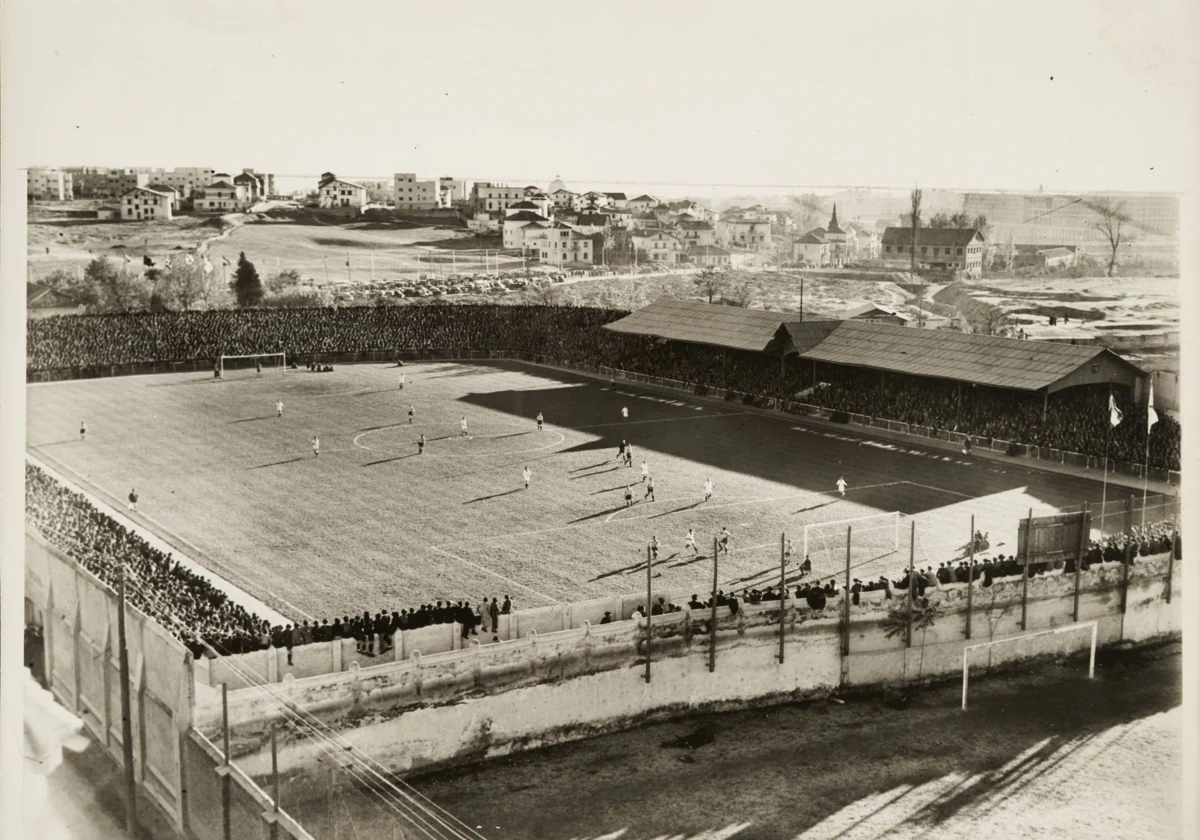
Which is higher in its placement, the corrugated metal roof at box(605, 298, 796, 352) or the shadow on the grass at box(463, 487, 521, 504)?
the corrugated metal roof at box(605, 298, 796, 352)

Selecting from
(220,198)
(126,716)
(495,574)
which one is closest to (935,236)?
(220,198)

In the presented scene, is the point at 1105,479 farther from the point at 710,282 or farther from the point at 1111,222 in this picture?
the point at 710,282

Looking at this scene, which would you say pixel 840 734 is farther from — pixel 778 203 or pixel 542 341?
pixel 778 203

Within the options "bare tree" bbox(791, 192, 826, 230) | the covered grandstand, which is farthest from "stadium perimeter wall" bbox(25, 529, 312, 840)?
"bare tree" bbox(791, 192, 826, 230)

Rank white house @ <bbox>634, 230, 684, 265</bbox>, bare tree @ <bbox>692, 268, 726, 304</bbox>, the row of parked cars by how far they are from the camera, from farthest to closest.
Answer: bare tree @ <bbox>692, 268, 726, 304</bbox> → white house @ <bbox>634, 230, 684, 265</bbox> → the row of parked cars

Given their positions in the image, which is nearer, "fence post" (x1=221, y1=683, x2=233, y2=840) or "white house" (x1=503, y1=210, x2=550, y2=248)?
"fence post" (x1=221, y1=683, x2=233, y2=840)

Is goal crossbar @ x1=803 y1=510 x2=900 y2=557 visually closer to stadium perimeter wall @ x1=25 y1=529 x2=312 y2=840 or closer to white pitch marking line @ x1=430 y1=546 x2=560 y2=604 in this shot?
white pitch marking line @ x1=430 y1=546 x2=560 y2=604

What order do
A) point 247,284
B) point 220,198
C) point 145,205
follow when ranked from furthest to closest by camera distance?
point 247,284 < point 220,198 < point 145,205
